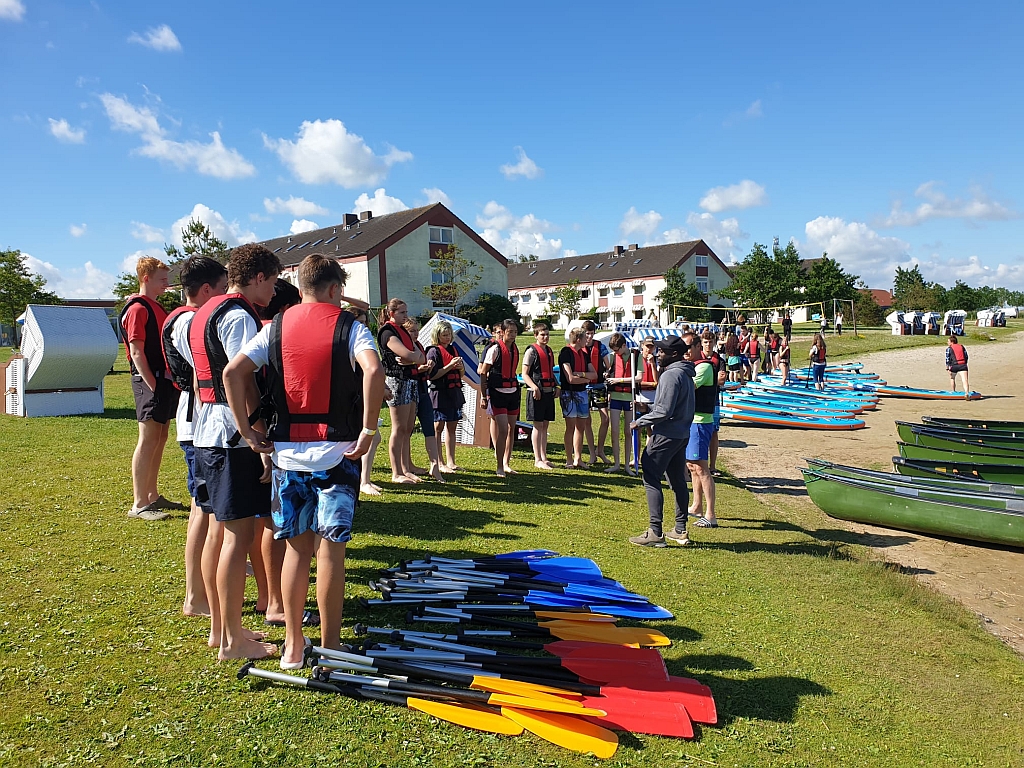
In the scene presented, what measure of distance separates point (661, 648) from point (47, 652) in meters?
3.73

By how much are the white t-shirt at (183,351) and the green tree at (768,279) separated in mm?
57996

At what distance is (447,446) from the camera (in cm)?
979

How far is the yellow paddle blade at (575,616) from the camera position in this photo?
176 inches

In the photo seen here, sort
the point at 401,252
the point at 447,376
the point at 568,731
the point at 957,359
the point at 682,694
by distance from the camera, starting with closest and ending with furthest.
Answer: the point at 568,731 < the point at 682,694 < the point at 447,376 < the point at 957,359 < the point at 401,252

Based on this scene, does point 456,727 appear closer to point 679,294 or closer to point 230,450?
point 230,450

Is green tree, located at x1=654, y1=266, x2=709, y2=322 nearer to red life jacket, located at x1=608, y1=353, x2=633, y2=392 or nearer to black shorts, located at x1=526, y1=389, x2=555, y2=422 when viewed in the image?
red life jacket, located at x1=608, y1=353, x2=633, y2=392

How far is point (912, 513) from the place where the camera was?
808 cm

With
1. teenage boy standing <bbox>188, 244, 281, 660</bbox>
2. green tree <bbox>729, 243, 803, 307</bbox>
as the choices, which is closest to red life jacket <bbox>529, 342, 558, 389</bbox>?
teenage boy standing <bbox>188, 244, 281, 660</bbox>

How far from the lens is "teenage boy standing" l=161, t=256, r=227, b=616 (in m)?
4.29

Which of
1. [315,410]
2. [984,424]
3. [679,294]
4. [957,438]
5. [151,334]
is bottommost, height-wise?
[957,438]

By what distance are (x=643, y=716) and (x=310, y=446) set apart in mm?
2233

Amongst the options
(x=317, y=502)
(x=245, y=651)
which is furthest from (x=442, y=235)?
(x=317, y=502)

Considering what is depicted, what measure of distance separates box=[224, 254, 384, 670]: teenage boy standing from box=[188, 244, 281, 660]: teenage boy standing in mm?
199

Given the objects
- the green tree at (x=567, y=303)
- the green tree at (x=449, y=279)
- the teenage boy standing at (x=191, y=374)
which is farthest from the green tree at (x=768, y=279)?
the teenage boy standing at (x=191, y=374)
